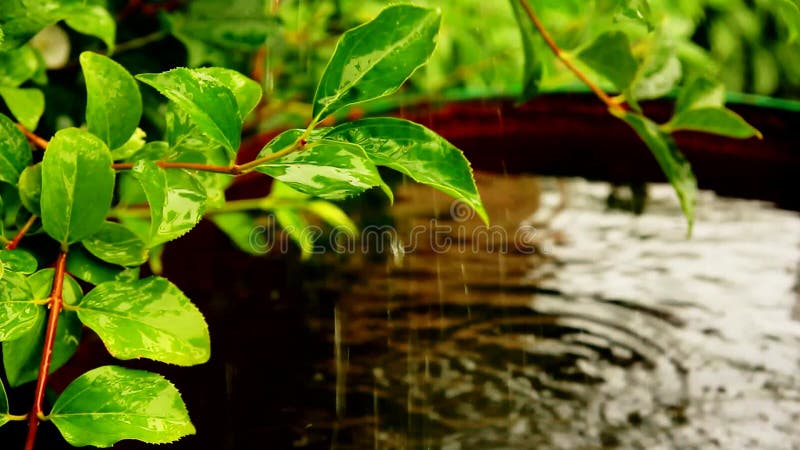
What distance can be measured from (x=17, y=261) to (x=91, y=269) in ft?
0.15

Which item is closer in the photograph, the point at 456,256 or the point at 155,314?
A: the point at 155,314

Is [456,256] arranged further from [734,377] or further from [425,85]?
[425,85]

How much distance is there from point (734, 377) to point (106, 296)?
48 centimetres

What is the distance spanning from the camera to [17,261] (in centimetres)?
36

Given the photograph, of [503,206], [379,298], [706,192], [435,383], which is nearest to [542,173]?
[503,206]

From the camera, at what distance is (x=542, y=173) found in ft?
2.95

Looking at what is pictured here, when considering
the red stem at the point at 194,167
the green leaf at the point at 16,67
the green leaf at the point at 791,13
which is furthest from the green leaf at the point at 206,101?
the green leaf at the point at 791,13

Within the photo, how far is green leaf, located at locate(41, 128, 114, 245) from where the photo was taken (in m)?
0.34

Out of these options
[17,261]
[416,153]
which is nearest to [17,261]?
[17,261]

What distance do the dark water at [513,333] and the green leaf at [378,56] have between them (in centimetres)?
27

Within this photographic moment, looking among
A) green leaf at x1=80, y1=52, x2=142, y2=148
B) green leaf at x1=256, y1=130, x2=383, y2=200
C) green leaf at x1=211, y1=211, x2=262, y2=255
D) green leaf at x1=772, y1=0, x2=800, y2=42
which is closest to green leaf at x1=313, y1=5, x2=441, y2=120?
green leaf at x1=256, y1=130, x2=383, y2=200

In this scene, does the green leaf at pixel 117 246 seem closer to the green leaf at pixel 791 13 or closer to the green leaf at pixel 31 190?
the green leaf at pixel 31 190

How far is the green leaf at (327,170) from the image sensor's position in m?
0.30

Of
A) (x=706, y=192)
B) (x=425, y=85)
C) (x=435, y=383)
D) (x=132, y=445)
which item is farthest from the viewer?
(x=425, y=85)
